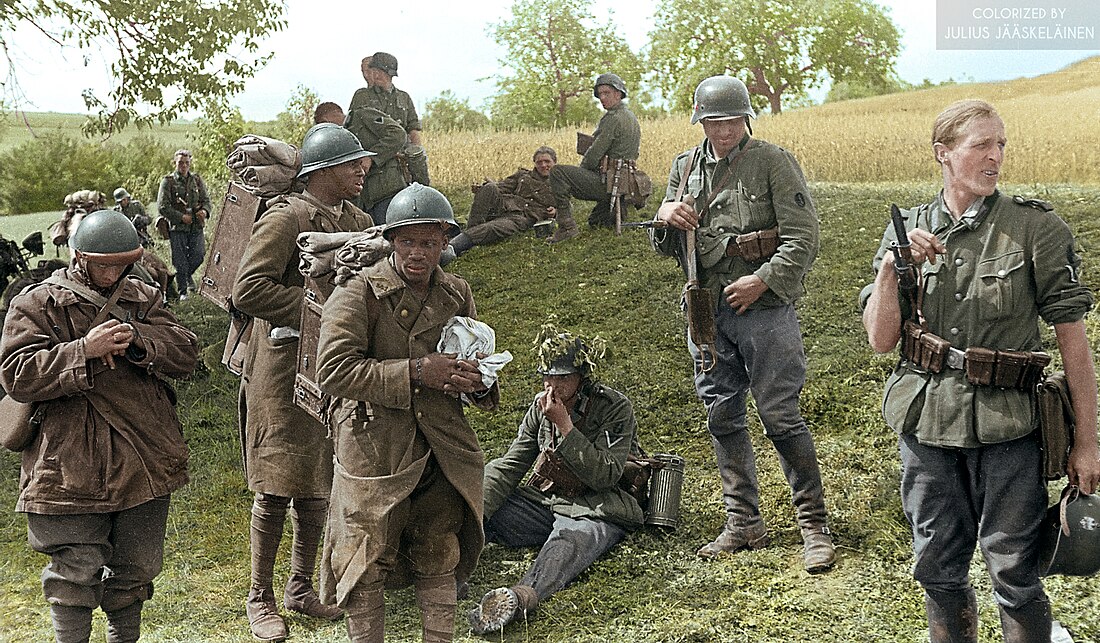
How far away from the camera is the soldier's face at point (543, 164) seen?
1122 centimetres

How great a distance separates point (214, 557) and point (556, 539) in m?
2.26

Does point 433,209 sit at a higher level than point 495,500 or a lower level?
higher

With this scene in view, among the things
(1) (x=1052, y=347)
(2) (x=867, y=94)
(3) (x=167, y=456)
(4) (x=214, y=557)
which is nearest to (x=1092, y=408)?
(3) (x=167, y=456)

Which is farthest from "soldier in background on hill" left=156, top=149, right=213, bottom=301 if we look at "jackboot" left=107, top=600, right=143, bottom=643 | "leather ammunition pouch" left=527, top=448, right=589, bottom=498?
"jackboot" left=107, top=600, right=143, bottom=643

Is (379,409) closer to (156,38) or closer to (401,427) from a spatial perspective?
(401,427)

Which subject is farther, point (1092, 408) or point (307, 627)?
point (307, 627)

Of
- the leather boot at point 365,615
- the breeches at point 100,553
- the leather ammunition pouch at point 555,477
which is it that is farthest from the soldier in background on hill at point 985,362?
the breeches at point 100,553

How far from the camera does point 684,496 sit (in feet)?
22.4

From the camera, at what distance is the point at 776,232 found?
5.52 m

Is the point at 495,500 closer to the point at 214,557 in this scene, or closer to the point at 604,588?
the point at 604,588

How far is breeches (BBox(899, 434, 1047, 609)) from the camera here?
152 inches

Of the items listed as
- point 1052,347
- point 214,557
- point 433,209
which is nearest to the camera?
point 433,209

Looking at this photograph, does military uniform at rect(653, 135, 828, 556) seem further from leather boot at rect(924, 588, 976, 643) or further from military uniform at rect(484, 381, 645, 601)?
leather boot at rect(924, 588, 976, 643)

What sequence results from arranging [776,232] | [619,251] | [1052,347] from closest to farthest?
[776,232] < [1052,347] < [619,251]
